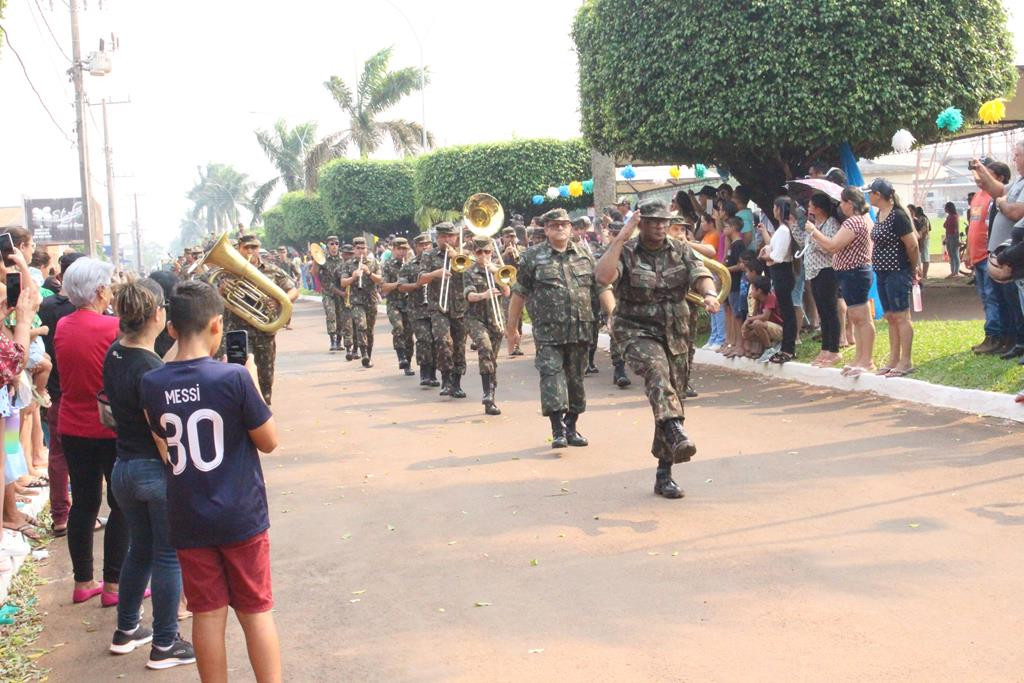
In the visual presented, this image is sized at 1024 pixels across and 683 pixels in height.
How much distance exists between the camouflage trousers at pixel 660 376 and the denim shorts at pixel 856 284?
3.78m

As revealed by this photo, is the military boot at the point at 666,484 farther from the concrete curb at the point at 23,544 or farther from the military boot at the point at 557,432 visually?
the concrete curb at the point at 23,544

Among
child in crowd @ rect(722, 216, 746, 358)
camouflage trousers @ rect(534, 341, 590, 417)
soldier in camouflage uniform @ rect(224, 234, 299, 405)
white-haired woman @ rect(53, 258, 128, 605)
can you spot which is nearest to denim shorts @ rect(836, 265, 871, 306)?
child in crowd @ rect(722, 216, 746, 358)

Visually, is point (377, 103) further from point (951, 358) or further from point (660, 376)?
point (660, 376)

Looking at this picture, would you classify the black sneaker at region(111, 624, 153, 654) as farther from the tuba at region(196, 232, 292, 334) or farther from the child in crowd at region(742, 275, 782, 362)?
the child in crowd at region(742, 275, 782, 362)

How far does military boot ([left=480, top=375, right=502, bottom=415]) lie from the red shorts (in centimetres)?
742

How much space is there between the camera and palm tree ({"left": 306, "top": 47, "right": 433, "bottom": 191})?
162 feet

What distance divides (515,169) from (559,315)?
988 inches

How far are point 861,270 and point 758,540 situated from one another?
5295mm

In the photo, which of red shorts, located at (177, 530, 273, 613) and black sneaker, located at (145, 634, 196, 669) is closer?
red shorts, located at (177, 530, 273, 613)

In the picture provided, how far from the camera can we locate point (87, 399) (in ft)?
19.2

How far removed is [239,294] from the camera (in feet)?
30.4

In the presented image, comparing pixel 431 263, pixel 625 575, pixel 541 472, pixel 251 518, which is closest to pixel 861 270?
pixel 541 472

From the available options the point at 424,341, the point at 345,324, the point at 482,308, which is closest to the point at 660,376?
the point at 482,308

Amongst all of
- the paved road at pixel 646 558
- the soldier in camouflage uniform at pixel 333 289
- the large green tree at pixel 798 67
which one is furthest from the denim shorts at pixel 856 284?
the soldier in camouflage uniform at pixel 333 289
